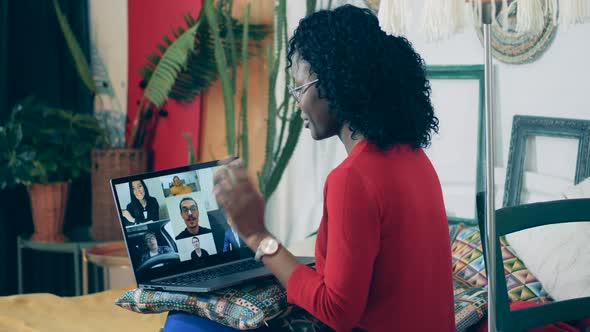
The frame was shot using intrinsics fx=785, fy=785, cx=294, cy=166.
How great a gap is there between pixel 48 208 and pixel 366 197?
2.43 meters

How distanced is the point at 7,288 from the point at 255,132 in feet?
4.77

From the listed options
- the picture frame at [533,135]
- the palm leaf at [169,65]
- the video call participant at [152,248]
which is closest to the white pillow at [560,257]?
the picture frame at [533,135]

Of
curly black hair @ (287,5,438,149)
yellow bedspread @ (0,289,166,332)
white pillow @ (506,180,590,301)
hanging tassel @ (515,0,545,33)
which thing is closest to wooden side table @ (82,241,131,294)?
yellow bedspread @ (0,289,166,332)

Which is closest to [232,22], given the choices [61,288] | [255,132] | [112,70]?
[255,132]

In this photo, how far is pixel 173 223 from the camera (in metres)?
1.99

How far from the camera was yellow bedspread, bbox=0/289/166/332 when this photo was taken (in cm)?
232

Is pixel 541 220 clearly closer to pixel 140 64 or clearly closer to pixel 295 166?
pixel 295 166

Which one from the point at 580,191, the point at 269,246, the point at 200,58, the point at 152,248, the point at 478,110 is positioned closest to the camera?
the point at 269,246

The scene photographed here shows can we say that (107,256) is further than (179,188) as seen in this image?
Yes

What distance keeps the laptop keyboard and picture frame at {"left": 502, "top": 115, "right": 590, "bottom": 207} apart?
1.02 meters

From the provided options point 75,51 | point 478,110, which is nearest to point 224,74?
point 75,51

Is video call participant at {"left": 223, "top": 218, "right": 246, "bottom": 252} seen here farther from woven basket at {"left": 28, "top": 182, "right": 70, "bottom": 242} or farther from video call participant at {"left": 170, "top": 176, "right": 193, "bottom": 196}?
woven basket at {"left": 28, "top": 182, "right": 70, "bottom": 242}

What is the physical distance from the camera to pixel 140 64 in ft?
12.8

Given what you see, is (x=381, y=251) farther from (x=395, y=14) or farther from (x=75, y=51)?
(x=75, y=51)
